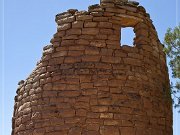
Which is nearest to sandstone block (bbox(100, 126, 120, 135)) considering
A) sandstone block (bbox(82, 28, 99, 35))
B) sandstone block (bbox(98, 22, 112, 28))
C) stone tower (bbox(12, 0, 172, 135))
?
stone tower (bbox(12, 0, 172, 135))

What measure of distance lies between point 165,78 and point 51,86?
283cm

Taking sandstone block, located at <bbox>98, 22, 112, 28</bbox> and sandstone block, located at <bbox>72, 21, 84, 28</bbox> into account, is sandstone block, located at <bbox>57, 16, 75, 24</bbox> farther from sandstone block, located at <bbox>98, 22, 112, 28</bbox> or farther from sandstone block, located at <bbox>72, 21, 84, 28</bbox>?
sandstone block, located at <bbox>98, 22, 112, 28</bbox>

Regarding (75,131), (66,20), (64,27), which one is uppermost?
(66,20)

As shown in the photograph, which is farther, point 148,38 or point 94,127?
point 148,38

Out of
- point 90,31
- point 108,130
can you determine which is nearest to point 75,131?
point 108,130

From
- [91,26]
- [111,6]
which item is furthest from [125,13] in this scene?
[91,26]

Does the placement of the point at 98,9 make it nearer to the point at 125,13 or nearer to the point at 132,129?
the point at 125,13

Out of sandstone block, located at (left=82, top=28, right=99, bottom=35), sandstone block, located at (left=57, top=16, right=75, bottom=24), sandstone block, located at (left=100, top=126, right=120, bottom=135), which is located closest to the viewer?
sandstone block, located at (left=100, top=126, right=120, bottom=135)

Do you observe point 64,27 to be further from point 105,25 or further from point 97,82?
point 97,82

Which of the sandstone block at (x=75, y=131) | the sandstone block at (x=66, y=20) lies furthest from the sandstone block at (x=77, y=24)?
the sandstone block at (x=75, y=131)

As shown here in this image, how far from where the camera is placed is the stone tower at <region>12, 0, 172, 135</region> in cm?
740

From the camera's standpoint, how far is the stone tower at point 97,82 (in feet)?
24.3

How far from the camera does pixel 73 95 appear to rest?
24.6 feet

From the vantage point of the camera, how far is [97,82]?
24.8 feet
